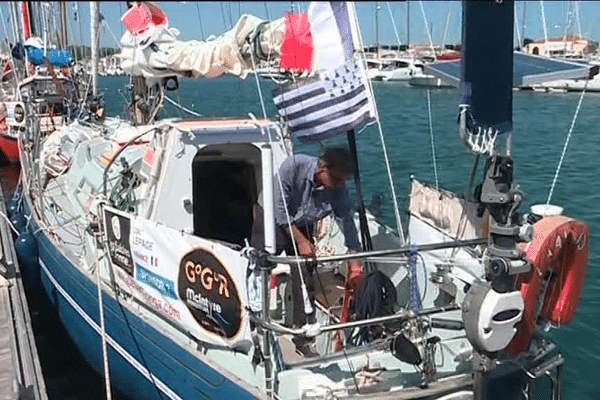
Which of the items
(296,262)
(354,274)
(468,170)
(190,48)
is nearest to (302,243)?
(354,274)

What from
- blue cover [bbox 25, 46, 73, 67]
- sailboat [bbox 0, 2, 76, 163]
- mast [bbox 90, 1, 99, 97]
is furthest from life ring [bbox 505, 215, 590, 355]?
blue cover [bbox 25, 46, 73, 67]

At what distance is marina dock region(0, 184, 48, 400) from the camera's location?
6.15 metres

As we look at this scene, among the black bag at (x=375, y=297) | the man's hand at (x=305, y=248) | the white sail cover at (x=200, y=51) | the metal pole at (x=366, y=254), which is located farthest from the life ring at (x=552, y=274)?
the white sail cover at (x=200, y=51)

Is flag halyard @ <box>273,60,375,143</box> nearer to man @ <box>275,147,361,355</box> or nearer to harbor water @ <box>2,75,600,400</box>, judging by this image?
man @ <box>275,147,361,355</box>

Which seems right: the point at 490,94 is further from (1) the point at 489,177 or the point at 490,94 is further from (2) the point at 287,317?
(2) the point at 287,317

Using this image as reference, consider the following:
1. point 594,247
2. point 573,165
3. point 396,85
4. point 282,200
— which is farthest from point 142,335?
point 396,85

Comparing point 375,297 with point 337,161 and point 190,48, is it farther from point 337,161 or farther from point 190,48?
point 190,48

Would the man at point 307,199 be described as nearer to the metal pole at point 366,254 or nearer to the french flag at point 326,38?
the french flag at point 326,38

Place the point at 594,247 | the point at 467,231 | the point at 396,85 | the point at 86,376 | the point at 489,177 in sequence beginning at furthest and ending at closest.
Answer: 1. the point at 396,85
2. the point at 594,247
3. the point at 86,376
4. the point at 467,231
5. the point at 489,177

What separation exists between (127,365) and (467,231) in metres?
3.46

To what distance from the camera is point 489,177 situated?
464 cm

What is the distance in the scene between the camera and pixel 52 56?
18.8m

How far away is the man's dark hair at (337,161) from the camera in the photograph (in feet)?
19.0

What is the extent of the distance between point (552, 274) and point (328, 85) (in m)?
2.17
